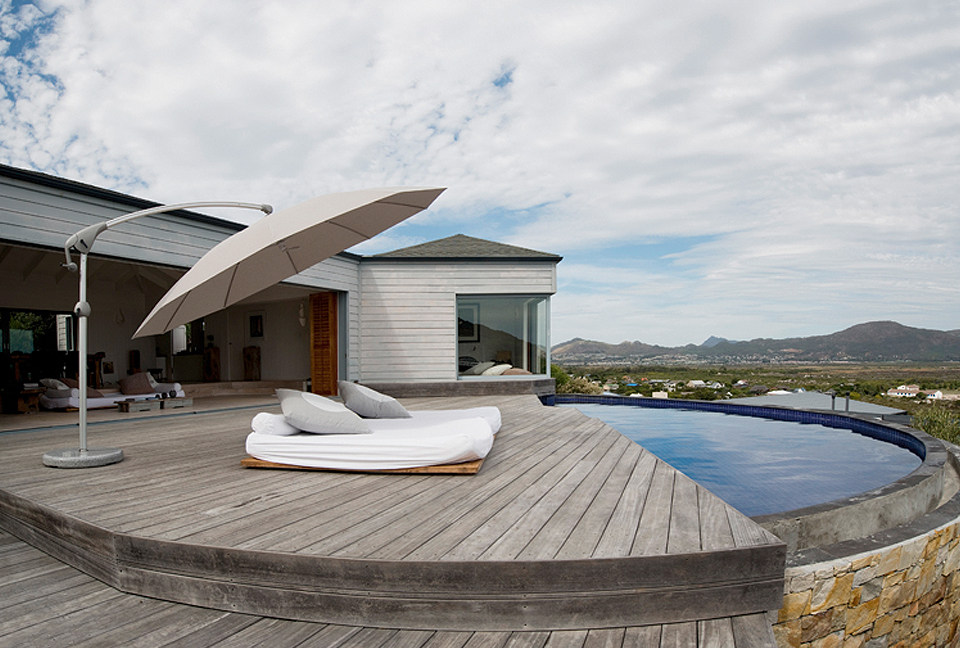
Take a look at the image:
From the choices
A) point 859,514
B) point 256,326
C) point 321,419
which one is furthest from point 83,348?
point 256,326

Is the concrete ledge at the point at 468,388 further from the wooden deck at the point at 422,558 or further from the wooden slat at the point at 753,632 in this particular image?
the wooden slat at the point at 753,632

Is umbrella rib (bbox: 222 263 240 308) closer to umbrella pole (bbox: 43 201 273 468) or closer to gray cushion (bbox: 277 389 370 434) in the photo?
umbrella pole (bbox: 43 201 273 468)

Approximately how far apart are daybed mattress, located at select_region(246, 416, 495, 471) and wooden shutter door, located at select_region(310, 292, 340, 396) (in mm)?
6873

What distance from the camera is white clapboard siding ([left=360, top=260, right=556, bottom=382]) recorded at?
10.7 meters

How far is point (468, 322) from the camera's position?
1085cm

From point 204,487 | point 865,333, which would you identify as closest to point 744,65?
point 204,487

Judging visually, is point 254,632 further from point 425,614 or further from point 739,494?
point 739,494

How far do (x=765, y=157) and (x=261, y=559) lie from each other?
607 inches

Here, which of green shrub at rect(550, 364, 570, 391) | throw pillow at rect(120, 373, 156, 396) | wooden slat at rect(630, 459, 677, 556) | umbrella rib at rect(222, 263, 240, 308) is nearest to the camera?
wooden slat at rect(630, 459, 677, 556)

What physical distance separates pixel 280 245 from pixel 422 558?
9.74 feet

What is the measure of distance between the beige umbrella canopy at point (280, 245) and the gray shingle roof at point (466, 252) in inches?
240

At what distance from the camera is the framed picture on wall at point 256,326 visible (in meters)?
14.5

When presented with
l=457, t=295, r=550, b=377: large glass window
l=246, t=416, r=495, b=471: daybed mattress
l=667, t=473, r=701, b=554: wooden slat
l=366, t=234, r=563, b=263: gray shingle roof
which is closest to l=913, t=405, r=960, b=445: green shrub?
l=457, t=295, r=550, b=377: large glass window

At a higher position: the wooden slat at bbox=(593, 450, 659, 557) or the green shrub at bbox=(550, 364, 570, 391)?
the wooden slat at bbox=(593, 450, 659, 557)
